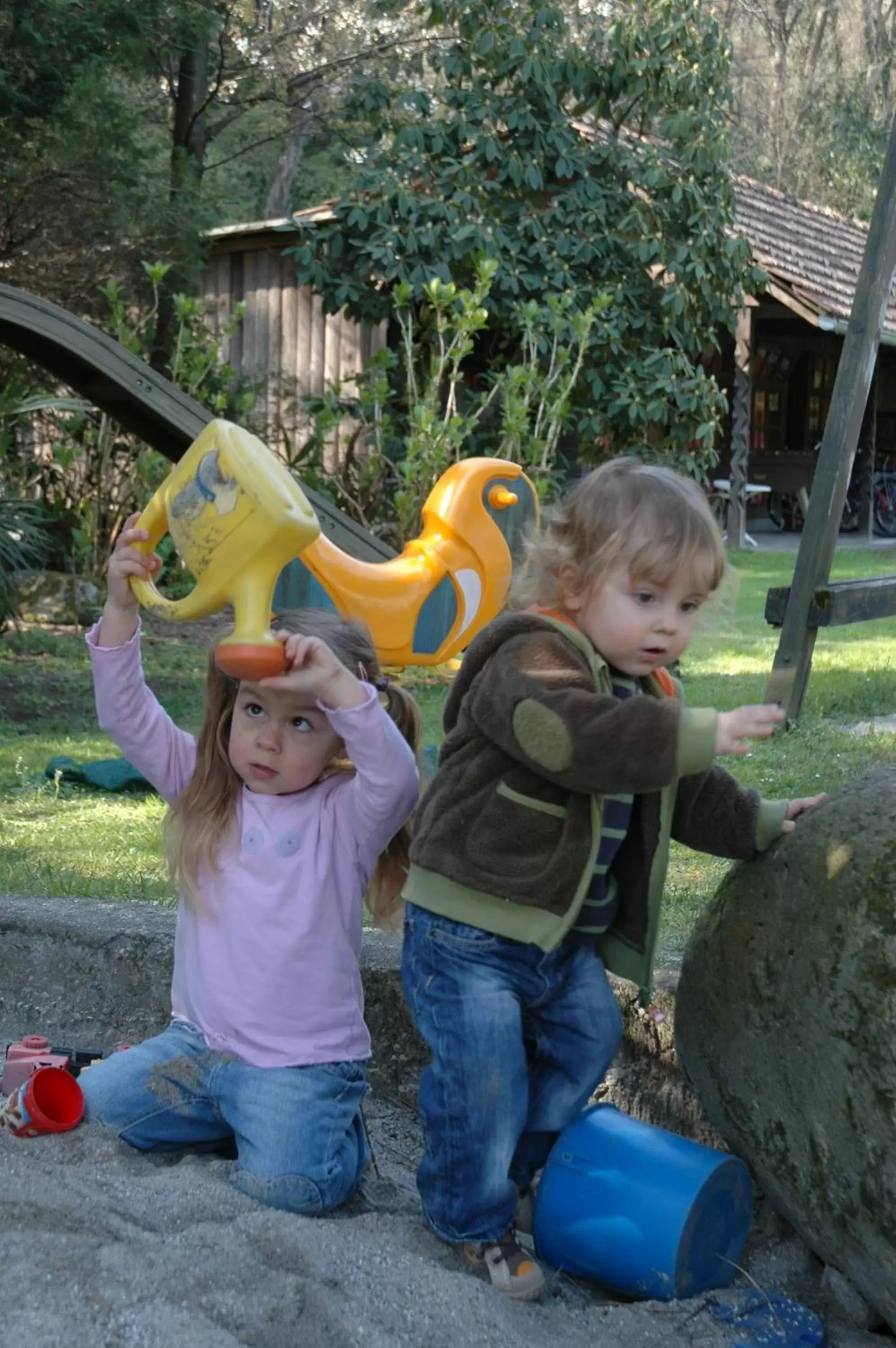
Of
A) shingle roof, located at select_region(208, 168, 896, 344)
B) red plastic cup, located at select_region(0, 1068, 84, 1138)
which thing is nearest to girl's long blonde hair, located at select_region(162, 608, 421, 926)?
red plastic cup, located at select_region(0, 1068, 84, 1138)

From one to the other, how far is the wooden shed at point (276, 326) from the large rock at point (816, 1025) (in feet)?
42.1

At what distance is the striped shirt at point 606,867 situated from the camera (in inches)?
93.7

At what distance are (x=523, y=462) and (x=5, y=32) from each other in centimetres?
439

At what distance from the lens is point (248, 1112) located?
98.7 inches

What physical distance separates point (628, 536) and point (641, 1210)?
3.33 ft

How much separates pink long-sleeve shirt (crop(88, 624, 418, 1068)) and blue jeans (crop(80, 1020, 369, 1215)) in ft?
0.13

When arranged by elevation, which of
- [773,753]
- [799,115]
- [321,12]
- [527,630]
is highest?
[799,115]

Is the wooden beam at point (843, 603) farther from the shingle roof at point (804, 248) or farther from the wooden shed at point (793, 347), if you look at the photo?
the wooden shed at point (793, 347)

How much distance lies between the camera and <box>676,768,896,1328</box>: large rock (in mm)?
2084

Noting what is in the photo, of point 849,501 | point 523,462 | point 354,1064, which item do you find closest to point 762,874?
point 354,1064

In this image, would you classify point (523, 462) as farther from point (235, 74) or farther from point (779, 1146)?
point (779, 1146)

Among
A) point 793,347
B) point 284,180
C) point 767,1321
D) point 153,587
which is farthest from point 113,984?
point 284,180

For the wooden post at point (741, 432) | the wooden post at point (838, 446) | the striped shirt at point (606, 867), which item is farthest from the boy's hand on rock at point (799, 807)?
the wooden post at point (741, 432)

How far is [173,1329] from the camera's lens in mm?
1813
